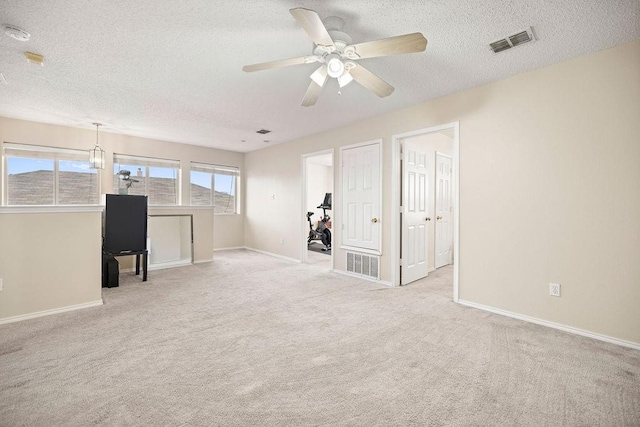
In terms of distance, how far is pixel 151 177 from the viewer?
21.2ft

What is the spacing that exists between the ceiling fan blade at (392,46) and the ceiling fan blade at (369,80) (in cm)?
19

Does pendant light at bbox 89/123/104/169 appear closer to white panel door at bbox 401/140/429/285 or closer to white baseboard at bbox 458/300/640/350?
white panel door at bbox 401/140/429/285

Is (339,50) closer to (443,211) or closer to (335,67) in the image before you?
(335,67)

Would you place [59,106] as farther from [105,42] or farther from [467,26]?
[467,26]

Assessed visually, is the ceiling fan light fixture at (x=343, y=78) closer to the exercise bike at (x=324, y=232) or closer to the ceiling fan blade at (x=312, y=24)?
the ceiling fan blade at (x=312, y=24)

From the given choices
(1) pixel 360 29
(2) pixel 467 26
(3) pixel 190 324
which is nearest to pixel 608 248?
(2) pixel 467 26

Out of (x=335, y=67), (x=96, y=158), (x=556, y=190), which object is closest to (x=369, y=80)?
(x=335, y=67)

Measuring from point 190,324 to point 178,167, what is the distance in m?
4.94

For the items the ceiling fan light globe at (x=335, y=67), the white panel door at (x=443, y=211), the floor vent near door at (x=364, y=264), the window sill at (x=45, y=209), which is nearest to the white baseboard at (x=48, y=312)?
the window sill at (x=45, y=209)

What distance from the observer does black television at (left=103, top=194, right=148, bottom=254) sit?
165 inches

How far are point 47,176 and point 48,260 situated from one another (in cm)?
327

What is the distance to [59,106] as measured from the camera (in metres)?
4.23

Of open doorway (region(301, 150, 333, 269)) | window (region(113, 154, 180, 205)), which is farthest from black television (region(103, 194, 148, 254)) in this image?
open doorway (region(301, 150, 333, 269))

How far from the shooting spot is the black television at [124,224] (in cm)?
420
